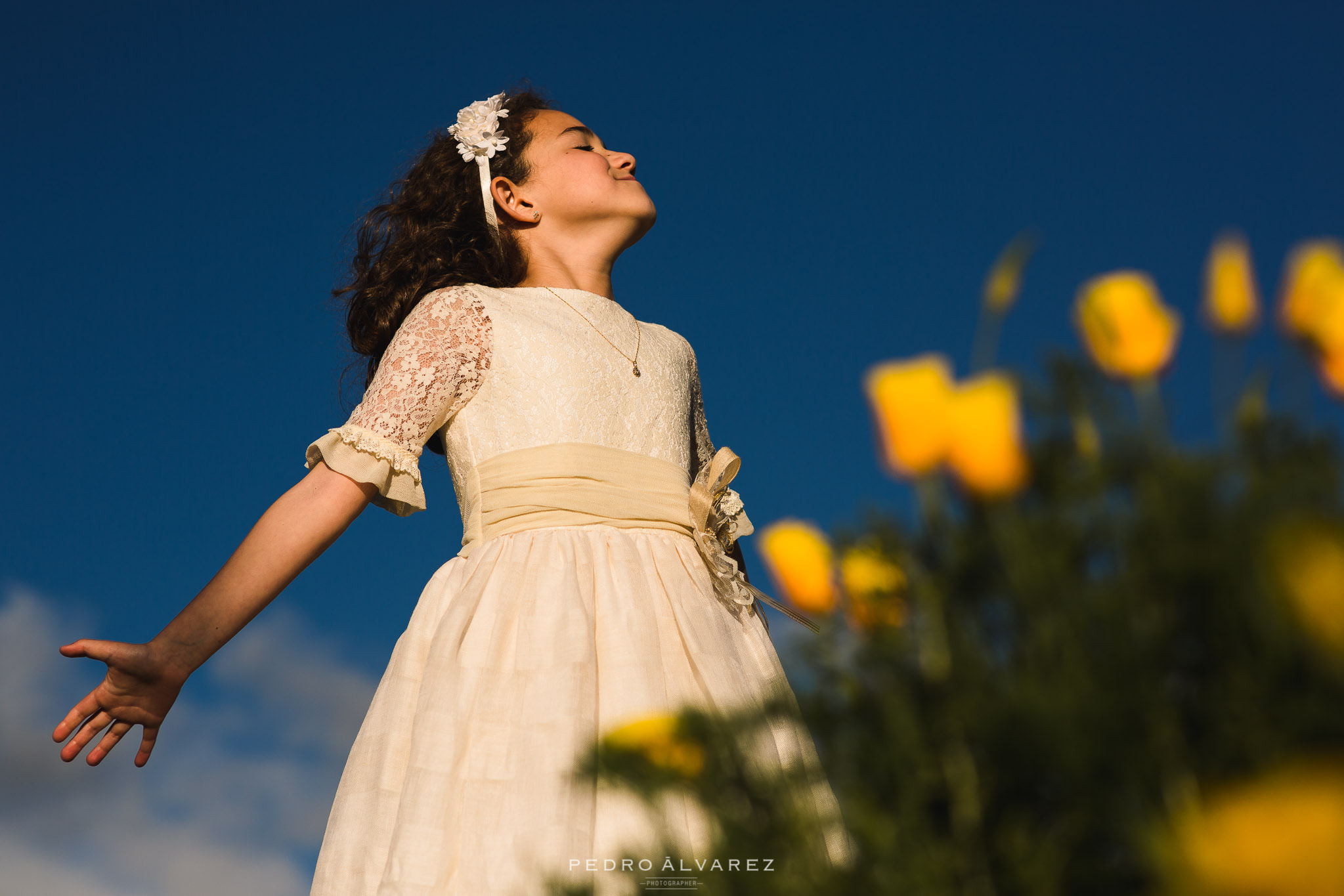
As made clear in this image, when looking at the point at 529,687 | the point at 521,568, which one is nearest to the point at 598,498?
the point at 521,568

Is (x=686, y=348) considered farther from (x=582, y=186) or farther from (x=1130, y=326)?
(x=1130, y=326)

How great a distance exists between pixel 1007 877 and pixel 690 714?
16 cm

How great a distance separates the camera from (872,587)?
21.4 inches

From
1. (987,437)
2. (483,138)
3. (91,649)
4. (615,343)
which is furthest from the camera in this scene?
(483,138)

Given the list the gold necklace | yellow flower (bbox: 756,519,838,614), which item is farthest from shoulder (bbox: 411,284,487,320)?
yellow flower (bbox: 756,519,838,614)

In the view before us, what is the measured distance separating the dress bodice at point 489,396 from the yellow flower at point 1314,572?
68.0 inches

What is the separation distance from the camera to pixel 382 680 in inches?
72.2

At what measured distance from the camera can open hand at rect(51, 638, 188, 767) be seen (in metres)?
1.62

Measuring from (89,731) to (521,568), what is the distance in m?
0.73

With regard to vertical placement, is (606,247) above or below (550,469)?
above

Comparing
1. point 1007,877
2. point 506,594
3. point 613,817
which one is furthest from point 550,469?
point 1007,877

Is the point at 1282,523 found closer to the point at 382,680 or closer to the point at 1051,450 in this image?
the point at 1051,450

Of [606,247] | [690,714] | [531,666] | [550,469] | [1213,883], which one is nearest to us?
[1213,883]

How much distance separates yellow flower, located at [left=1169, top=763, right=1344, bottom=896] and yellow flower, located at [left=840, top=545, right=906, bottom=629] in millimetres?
180
